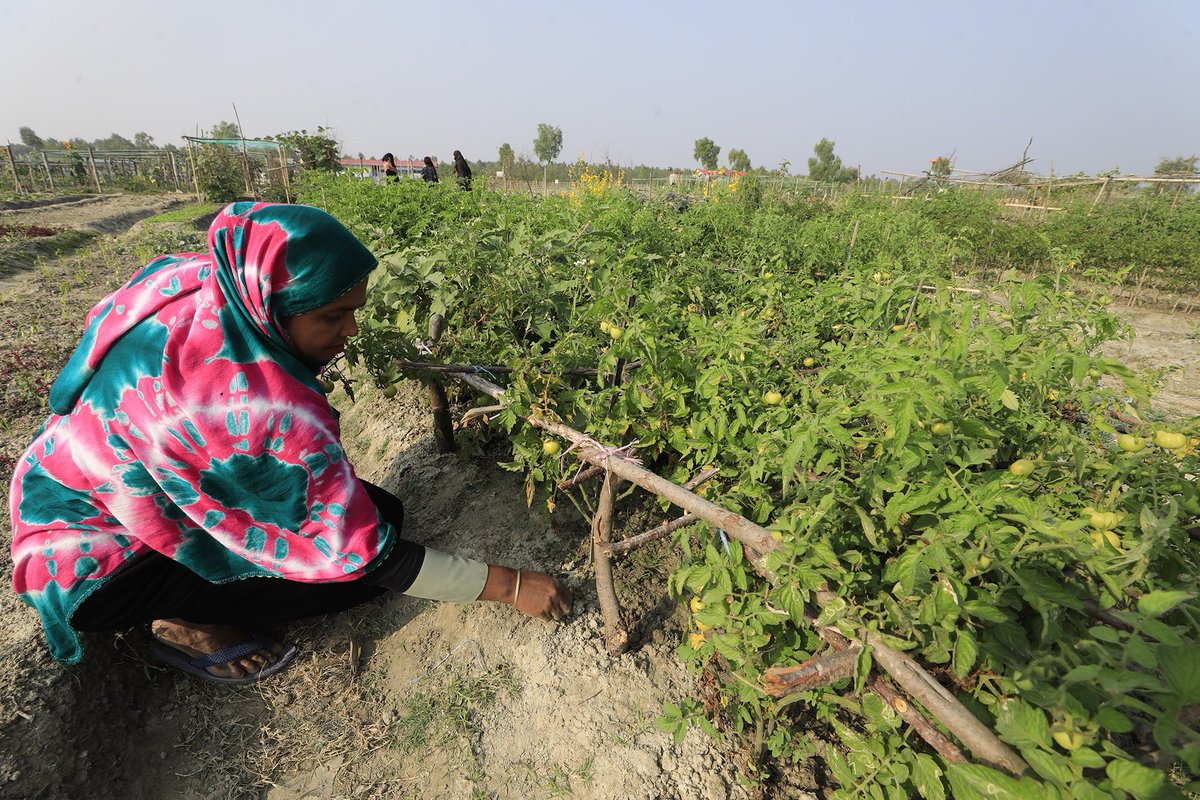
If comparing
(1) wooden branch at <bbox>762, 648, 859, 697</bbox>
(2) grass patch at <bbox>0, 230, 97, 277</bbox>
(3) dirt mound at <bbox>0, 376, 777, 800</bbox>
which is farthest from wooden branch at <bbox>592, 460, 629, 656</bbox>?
(2) grass patch at <bbox>0, 230, 97, 277</bbox>

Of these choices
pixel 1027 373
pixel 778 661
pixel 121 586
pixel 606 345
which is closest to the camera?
pixel 1027 373

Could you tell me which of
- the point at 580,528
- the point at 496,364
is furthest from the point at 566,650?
the point at 496,364

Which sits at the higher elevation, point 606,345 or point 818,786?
point 606,345

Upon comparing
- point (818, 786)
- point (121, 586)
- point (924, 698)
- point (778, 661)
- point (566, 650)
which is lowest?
point (818, 786)

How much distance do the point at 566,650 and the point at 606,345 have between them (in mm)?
1164

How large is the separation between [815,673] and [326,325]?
1.55 meters

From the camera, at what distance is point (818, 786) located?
168 cm

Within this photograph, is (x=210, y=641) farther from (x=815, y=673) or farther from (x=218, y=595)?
(x=815, y=673)

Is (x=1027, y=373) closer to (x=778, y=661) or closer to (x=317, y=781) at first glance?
(x=778, y=661)

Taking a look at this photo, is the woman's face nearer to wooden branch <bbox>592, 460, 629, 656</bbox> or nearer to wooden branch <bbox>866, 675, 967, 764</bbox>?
wooden branch <bbox>592, 460, 629, 656</bbox>

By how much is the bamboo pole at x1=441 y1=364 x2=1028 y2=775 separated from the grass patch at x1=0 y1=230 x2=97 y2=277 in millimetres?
9981

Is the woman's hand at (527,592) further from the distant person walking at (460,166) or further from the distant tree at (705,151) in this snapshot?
the distant tree at (705,151)

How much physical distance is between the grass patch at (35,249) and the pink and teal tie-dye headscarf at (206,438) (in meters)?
8.77

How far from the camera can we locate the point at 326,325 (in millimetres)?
1643
